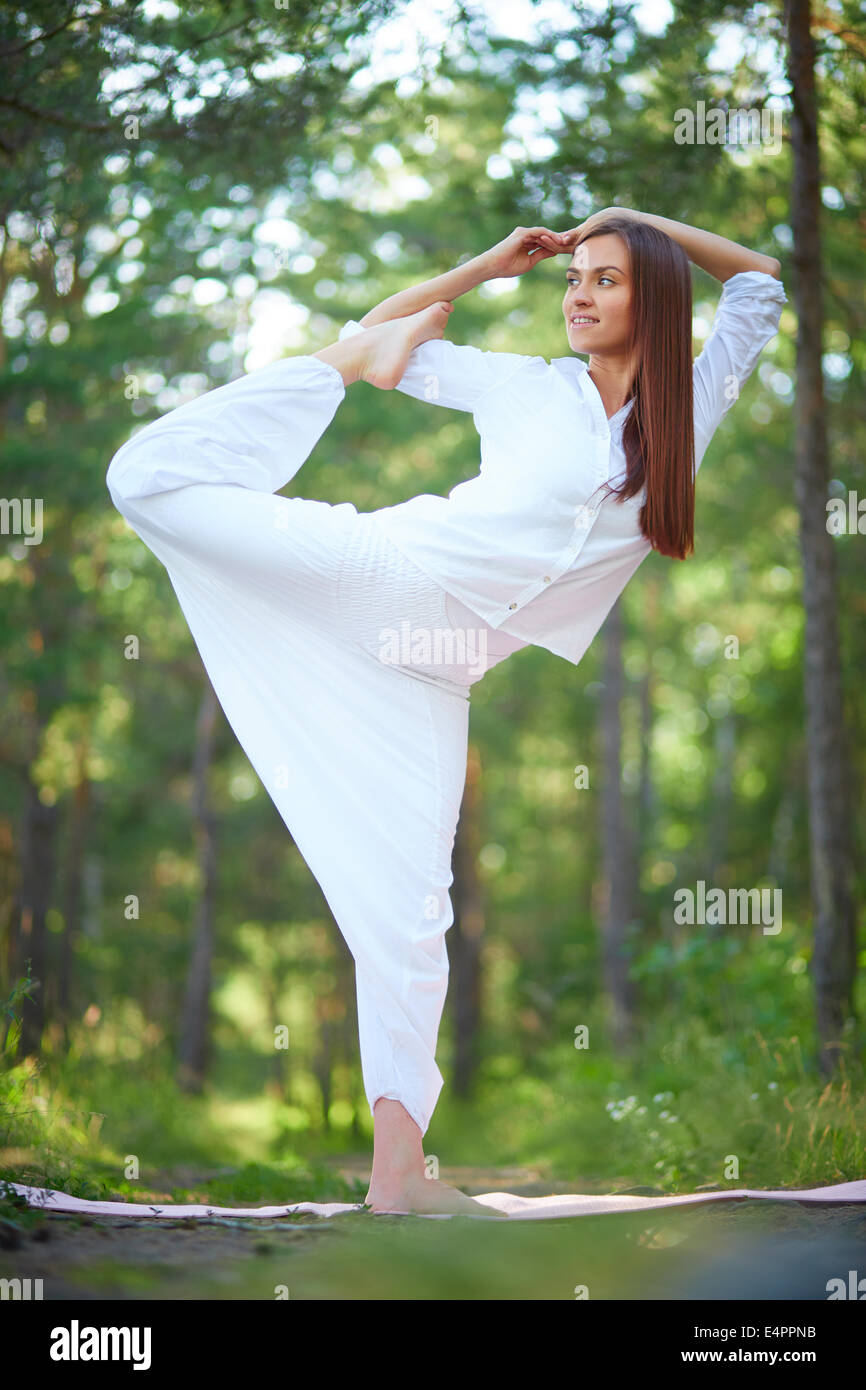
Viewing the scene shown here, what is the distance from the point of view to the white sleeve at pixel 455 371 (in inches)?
143

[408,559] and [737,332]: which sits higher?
[737,332]

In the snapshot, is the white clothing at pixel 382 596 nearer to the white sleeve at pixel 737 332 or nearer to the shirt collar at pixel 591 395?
the shirt collar at pixel 591 395

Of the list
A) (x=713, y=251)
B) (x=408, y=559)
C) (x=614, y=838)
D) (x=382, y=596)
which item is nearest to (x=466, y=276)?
(x=713, y=251)

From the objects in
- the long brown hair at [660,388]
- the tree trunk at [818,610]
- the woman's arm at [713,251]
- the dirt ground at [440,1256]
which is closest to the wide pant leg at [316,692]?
the dirt ground at [440,1256]

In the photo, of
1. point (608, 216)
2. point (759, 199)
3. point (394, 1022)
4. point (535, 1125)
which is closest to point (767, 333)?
point (608, 216)

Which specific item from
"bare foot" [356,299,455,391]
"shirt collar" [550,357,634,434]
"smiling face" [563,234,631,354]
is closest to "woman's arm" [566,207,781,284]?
"smiling face" [563,234,631,354]

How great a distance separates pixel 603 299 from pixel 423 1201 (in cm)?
270

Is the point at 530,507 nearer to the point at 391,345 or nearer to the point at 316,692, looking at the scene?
the point at 391,345

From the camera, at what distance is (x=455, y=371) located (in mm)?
3652

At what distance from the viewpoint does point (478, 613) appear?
3.46m

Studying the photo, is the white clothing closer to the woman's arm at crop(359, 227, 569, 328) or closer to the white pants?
the white pants

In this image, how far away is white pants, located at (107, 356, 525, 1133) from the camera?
134 inches

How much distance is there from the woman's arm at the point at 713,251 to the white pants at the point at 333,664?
49.0 inches

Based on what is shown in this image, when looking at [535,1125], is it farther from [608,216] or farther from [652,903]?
[652,903]
